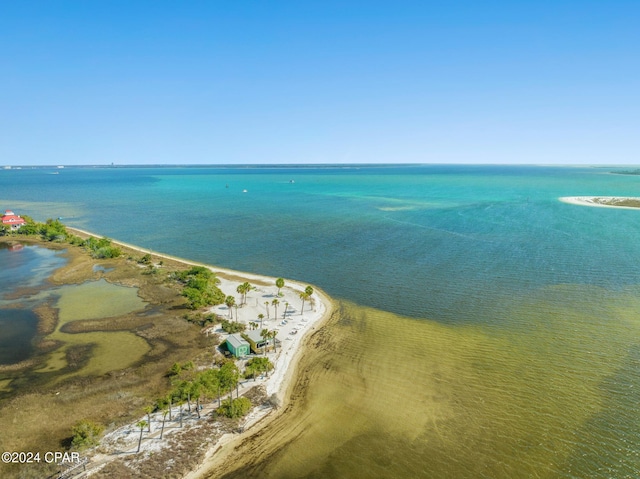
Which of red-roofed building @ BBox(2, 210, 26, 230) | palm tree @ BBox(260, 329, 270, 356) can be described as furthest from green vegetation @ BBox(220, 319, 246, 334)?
red-roofed building @ BBox(2, 210, 26, 230)

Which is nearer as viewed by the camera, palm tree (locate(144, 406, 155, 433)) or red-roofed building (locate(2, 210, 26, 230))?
palm tree (locate(144, 406, 155, 433))

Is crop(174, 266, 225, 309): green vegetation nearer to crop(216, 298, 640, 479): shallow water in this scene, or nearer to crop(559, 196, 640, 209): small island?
crop(216, 298, 640, 479): shallow water

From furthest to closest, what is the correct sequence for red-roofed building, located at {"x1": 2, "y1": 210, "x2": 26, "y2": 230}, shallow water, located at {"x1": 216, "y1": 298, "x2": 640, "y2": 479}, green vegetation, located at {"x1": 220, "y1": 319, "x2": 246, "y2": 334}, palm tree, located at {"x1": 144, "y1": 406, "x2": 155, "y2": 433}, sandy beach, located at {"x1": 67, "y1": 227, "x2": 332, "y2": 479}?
red-roofed building, located at {"x1": 2, "y1": 210, "x2": 26, "y2": 230} < green vegetation, located at {"x1": 220, "y1": 319, "x2": 246, "y2": 334} < palm tree, located at {"x1": 144, "y1": 406, "x2": 155, "y2": 433} < sandy beach, located at {"x1": 67, "y1": 227, "x2": 332, "y2": 479} < shallow water, located at {"x1": 216, "y1": 298, "x2": 640, "y2": 479}

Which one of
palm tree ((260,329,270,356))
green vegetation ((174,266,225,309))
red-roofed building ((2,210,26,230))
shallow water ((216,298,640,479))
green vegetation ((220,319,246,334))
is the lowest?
shallow water ((216,298,640,479))

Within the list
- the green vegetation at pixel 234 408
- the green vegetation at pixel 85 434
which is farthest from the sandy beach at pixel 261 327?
the green vegetation at pixel 85 434

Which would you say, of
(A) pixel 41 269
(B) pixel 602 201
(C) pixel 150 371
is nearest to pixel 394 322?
(C) pixel 150 371

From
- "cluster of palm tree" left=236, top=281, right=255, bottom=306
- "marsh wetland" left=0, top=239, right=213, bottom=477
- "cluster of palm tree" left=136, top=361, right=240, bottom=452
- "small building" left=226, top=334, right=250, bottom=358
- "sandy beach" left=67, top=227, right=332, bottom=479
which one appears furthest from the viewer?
"cluster of palm tree" left=236, top=281, right=255, bottom=306

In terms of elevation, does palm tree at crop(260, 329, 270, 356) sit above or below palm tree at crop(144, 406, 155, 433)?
above
